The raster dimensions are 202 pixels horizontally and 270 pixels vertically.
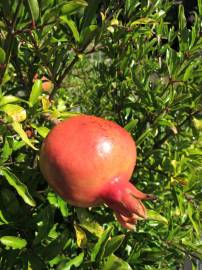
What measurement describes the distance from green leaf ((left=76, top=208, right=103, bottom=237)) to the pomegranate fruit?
0.56 ft

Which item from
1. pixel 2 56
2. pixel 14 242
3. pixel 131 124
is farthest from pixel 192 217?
pixel 2 56

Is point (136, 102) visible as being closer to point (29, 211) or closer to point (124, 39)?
point (124, 39)

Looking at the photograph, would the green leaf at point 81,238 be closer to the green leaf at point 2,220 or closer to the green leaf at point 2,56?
the green leaf at point 2,220

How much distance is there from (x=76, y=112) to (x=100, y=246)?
0.33 meters

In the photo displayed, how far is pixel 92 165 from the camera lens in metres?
0.65

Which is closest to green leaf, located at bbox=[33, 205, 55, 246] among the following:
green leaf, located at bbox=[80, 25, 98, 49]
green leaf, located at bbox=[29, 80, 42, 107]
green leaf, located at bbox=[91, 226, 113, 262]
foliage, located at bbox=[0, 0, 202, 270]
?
foliage, located at bbox=[0, 0, 202, 270]

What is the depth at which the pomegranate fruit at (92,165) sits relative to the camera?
661 mm

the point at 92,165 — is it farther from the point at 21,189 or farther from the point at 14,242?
the point at 14,242

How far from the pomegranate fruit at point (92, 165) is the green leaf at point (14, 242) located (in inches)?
10.1

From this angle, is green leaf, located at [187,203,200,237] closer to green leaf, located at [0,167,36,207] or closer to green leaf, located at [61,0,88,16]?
green leaf, located at [0,167,36,207]

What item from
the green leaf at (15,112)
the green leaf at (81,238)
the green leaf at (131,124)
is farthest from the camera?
the green leaf at (131,124)

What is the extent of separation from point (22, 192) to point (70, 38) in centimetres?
39

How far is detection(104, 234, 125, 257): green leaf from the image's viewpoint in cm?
85

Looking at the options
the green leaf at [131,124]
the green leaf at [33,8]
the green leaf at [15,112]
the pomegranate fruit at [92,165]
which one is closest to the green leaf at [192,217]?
the green leaf at [131,124]
